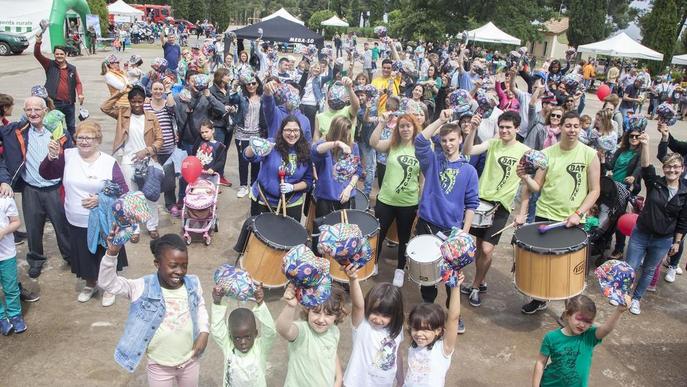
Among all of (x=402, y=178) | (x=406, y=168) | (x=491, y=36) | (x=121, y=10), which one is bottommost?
(x=402, y=178)

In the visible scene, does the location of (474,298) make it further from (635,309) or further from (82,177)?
(82,177)

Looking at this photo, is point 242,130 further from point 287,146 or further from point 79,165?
point 79,165

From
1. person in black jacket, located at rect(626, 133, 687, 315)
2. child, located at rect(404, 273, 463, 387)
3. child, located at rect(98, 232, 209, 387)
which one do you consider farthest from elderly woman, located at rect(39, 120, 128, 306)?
person in black jacket, located at rect(626, 133, 687, 315)

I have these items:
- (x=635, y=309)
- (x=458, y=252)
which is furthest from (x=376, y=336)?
(x=635, y=309)

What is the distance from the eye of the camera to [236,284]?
2.90 meters

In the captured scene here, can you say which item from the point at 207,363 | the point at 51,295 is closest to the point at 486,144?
the point at 207,363

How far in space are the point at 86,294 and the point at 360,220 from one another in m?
2.87

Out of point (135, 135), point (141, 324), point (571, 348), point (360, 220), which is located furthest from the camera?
point (135, 135)

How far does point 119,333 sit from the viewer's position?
484 cm

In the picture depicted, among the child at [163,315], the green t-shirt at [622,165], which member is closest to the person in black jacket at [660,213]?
the green t-shirt at [622,165]

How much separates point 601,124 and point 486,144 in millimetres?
2420

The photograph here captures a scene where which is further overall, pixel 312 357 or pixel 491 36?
pixel 491 36

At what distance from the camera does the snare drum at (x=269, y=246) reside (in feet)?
16.4

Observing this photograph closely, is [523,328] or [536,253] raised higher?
[536,253]
